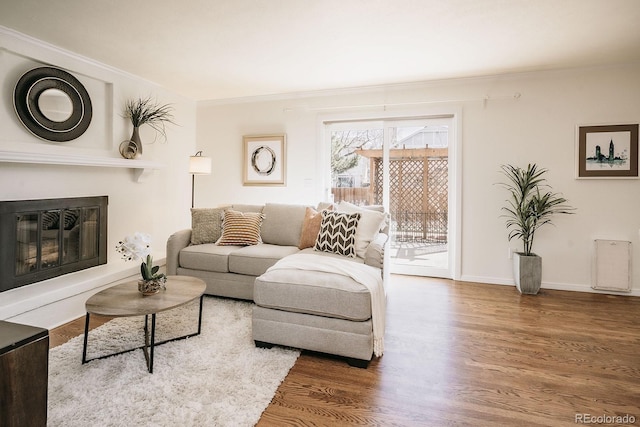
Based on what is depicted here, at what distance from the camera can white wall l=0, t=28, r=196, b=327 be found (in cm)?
277

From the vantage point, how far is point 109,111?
3.74 metres

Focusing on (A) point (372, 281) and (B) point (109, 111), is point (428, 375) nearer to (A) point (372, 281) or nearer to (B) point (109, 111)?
(A) point (372, 281)

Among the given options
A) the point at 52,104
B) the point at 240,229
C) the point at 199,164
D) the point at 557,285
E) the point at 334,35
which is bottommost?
the point at 557,285

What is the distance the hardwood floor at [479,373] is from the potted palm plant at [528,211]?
1.59 feet

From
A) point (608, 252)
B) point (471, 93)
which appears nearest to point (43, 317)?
point (471, 93)

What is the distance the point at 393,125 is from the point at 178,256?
3075 mm

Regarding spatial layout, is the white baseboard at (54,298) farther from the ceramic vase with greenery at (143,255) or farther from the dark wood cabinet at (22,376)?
the dark wood cabinet at (22,376)

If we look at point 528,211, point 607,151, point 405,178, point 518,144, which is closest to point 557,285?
point 528,211

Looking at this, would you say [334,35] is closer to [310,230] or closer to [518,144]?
[310,230]

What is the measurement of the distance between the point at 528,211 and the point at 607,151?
3.39 ft

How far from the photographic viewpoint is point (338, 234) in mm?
3104

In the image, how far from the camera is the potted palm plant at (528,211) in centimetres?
357

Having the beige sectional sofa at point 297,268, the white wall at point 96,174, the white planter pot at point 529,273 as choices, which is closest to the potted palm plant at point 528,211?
the white planter pot at point 529,273

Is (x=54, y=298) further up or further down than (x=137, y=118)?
further down
